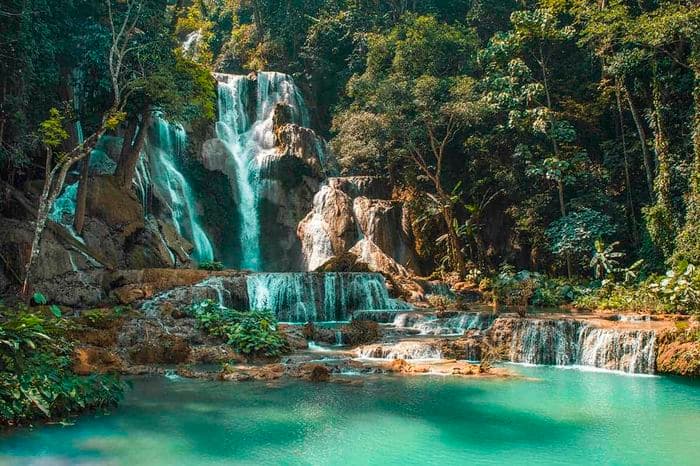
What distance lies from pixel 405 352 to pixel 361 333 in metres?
1.72

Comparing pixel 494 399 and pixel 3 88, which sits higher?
pixel 3 88

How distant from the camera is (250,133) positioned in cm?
2881

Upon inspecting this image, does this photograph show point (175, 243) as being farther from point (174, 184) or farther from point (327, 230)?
point (327, 230)

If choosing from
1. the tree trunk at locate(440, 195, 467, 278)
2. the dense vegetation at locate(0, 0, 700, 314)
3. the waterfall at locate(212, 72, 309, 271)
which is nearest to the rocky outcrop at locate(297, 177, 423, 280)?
the dense vegetation at locate(0, 0, 700, 314)

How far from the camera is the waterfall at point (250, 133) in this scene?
85.6 feet

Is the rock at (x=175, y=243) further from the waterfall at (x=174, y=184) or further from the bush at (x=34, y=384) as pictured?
the bush at (x=34, y=384)

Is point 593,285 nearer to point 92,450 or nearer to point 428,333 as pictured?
point 428,333

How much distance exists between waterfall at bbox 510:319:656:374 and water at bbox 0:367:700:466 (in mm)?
1089

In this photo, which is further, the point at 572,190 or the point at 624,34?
the point at 572,190

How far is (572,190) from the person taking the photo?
24.0 m

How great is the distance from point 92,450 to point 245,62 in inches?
1250

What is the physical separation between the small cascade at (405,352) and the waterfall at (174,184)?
12723 mm

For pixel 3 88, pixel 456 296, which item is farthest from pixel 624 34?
pixel 3 88

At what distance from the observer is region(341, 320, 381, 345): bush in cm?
1420
